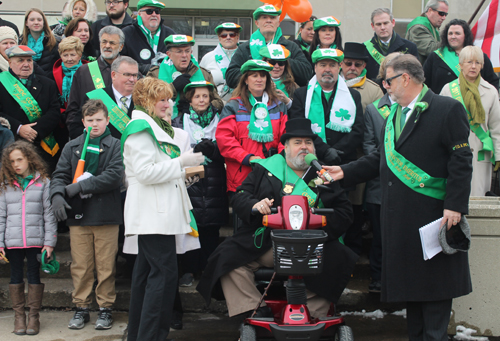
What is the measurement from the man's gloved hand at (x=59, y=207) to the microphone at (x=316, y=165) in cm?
216

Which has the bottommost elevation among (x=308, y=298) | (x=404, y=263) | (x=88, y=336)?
(x=88, y=336)

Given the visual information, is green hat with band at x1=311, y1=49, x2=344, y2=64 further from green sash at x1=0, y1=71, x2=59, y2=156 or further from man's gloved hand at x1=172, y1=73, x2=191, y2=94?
green sash at x1=0, y1=71, x2=59, y2=156

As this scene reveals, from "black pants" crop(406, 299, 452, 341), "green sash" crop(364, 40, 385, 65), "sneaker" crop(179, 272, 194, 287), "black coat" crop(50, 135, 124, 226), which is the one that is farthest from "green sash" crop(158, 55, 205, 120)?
"black pants" crop(406, 299, 452, 341)

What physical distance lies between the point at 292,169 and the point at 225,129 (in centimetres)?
100

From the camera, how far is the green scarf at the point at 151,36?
23.5 ft

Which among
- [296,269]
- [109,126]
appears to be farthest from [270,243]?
[109,126]

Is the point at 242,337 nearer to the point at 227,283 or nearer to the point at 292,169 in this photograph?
the point at 227,283

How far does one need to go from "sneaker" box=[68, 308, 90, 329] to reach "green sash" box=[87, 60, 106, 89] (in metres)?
2.36

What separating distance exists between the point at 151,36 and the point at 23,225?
10.9 feet

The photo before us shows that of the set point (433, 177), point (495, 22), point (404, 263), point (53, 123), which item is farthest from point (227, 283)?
point (495, 22)

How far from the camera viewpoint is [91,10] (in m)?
7.66

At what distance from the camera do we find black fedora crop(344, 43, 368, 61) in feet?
20.3

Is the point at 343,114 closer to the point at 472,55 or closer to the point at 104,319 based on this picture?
the point at 472,55

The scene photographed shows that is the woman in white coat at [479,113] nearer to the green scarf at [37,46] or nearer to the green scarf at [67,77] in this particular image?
the green scarf at [67,77]
